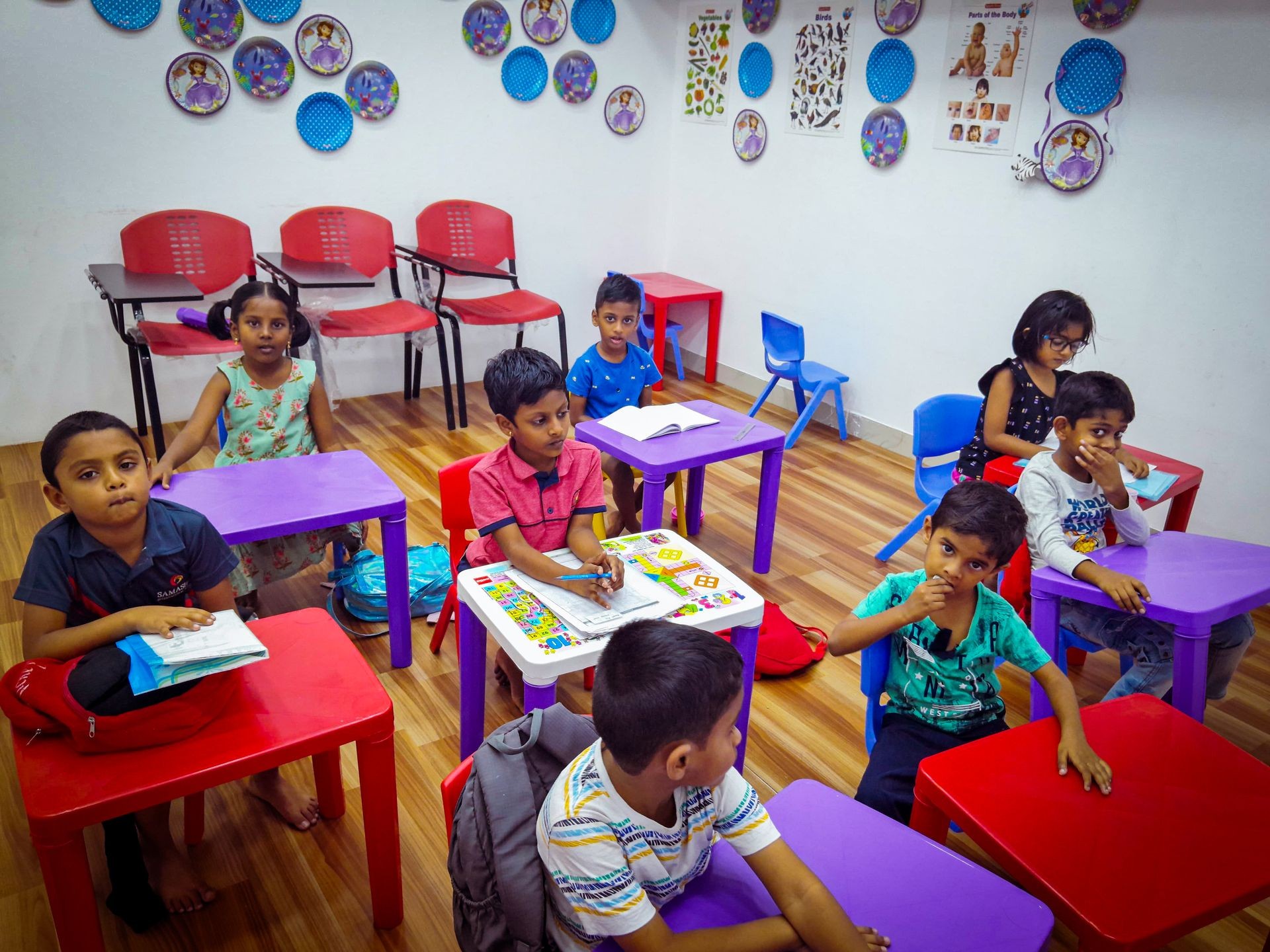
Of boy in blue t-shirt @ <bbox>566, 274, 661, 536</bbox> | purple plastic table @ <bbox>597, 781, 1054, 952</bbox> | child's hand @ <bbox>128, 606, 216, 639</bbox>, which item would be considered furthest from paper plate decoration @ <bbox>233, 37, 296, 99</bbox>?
purple plastic table @ <bbox>597, 781, 1054, 952</bbox>

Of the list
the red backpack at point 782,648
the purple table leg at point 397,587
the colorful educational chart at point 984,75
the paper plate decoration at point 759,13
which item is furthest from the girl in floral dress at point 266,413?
the paper plate decoration at point 759,13

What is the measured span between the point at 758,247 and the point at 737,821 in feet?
13.9

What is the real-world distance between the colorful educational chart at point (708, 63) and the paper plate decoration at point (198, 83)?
254cm

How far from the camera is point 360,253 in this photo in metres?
4.47

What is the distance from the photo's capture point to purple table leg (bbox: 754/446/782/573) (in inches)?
116

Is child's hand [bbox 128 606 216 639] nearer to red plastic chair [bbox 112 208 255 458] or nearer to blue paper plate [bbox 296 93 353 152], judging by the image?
red plastic chair [bbox 112 208 255 458]

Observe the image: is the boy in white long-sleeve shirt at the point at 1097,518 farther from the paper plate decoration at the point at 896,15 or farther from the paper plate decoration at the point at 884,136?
the paper plate decoration at the point at 896,15

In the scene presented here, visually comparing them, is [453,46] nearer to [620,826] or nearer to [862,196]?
[862,196]

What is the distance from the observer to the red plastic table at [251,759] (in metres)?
1.23

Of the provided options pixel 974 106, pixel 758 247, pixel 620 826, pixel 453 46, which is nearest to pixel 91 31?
pixel 453 46

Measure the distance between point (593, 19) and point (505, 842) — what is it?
15.8 ft

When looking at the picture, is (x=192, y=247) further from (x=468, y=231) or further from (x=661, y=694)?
(x=661, y=694)

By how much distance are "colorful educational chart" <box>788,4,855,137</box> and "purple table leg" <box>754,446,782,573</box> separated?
221cm

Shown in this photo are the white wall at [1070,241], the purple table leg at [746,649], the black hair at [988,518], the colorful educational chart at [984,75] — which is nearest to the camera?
the black hair at [988,518]
